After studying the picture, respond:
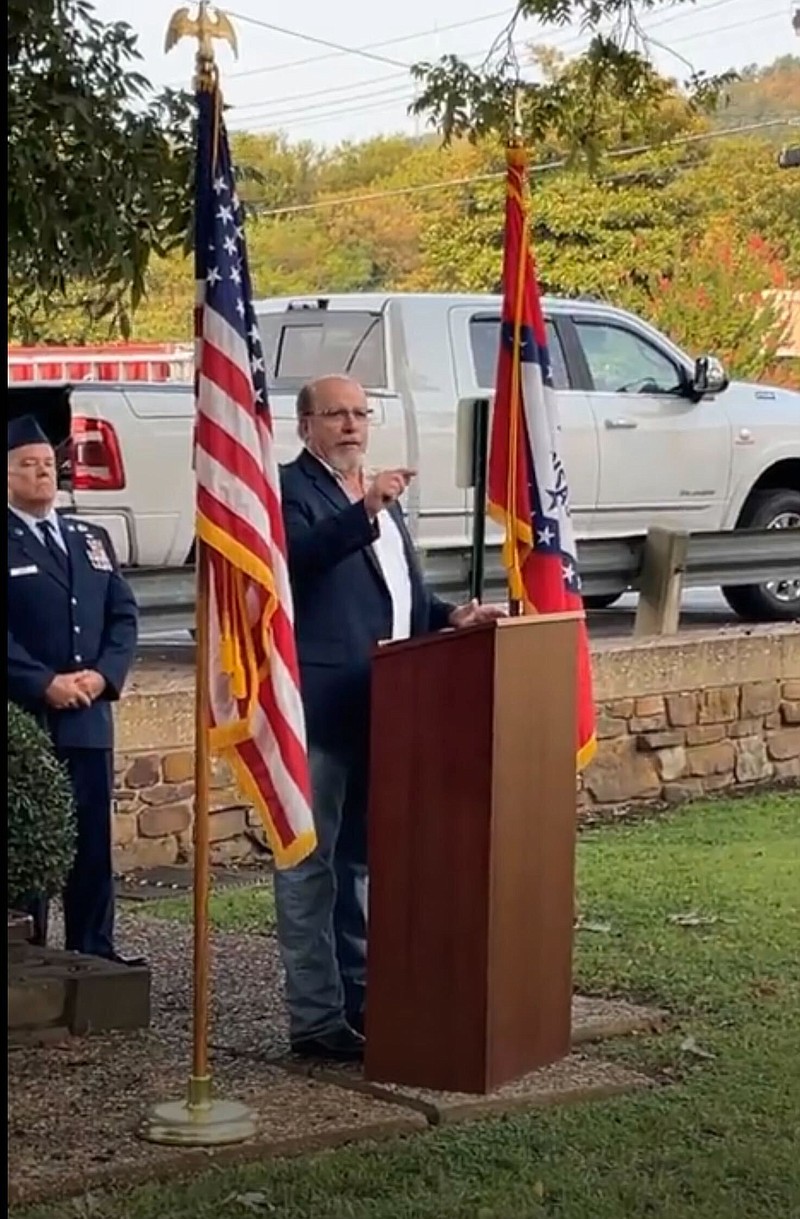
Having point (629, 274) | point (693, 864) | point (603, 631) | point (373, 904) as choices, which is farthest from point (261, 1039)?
point (629, 274)

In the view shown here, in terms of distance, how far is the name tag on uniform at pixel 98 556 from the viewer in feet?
23.9

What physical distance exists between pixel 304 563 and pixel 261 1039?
4.99 ft

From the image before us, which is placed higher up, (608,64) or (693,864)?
(608,64)

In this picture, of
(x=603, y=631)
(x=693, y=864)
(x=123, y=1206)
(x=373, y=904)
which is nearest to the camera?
(x=123, y=1206)

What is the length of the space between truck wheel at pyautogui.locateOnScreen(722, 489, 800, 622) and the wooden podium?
7.82m

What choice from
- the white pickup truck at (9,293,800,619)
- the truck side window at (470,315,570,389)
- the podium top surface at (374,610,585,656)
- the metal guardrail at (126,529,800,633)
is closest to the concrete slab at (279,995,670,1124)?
the podium top surface at (374,610,585,656)

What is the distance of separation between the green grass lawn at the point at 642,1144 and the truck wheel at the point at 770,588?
20.4ft

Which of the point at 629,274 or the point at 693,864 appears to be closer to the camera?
the point at 693,864

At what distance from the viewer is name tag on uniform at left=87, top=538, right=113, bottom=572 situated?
23.9 feet

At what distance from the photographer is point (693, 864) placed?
984 centimetres

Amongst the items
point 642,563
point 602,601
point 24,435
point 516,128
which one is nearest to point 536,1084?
point 24,435

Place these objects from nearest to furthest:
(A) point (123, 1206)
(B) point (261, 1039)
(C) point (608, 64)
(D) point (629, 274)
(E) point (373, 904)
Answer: (A) point (123, 1206), (E) point (373, 904), (B) point (261, 1039), (C) point (608, 64), (D) point (629, 274)

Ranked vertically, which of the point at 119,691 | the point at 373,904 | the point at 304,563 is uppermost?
the point at 304,563

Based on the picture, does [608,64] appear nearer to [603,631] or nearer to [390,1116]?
[390,1116]
